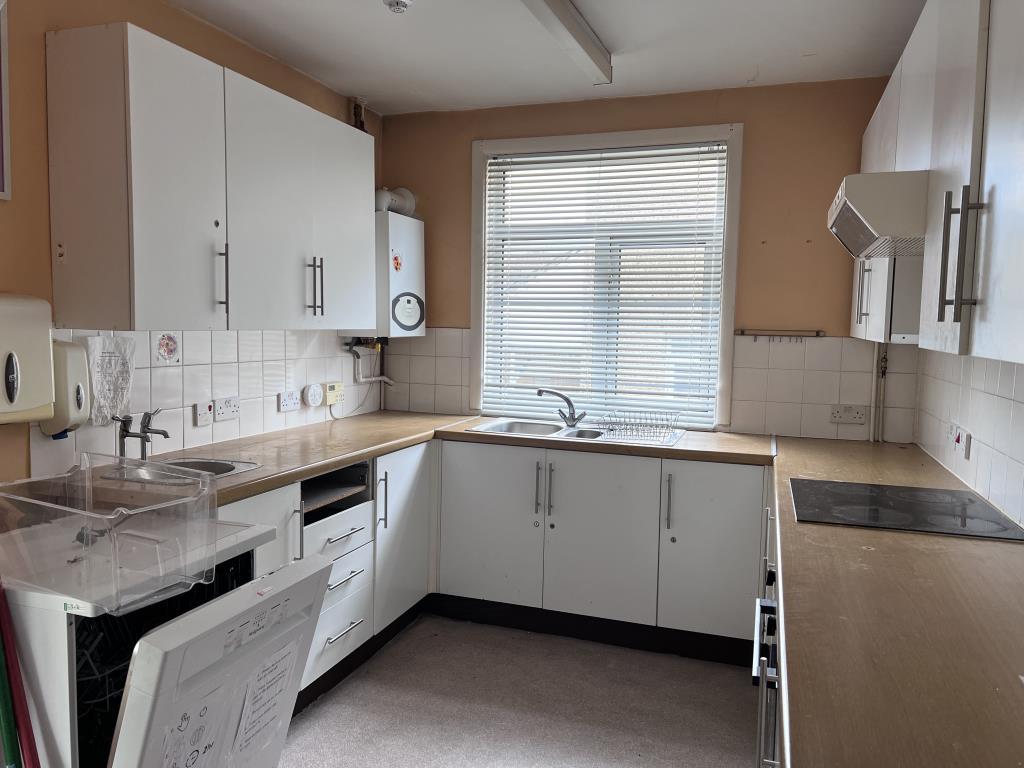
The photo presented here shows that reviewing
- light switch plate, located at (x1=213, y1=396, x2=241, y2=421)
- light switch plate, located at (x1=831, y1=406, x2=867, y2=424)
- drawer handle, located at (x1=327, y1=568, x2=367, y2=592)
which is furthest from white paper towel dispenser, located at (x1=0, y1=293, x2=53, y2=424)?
light switch plate, located at (x1=831, y1=406, x2=867, y2=424)

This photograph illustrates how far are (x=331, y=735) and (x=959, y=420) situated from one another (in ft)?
7.79

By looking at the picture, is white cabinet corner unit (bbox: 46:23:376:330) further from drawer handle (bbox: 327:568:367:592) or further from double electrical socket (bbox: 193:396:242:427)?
drawer handle (bbox: 327:568:367:592)

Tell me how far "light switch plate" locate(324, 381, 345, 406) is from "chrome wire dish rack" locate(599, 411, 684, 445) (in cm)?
129

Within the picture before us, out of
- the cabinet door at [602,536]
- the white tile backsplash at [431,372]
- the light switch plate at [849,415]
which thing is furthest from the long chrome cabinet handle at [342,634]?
the light switch plate at [849,415]

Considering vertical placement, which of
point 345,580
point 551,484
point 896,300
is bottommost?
point 345,580

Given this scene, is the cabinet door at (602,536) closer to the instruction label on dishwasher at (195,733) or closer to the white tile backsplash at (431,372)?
the white tile backsplash at (431,372)

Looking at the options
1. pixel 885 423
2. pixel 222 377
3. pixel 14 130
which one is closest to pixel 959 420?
pixel 885 423

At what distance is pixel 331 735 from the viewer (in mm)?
2465

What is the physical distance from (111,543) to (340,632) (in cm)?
128

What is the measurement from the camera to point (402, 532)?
10.3 feet

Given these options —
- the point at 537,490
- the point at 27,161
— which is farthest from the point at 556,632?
the point at 27,161

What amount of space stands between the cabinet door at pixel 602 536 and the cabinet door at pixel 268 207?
129 centimetres

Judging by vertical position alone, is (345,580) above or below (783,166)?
below

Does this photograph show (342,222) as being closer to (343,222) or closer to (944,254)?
(343,222)
